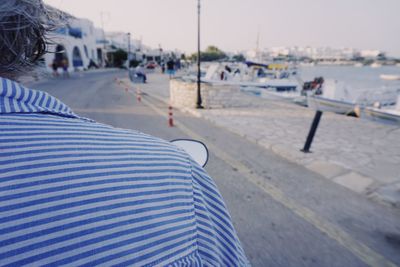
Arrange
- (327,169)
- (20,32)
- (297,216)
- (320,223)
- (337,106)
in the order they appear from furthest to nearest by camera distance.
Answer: (337,106) < (327,169) < (297,216) < (320,223) < (20,32)

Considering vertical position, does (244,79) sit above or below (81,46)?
below

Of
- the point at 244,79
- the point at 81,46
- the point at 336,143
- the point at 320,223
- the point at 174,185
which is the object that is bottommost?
the point at 320,223

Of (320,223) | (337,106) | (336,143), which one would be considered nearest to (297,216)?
(320,223)

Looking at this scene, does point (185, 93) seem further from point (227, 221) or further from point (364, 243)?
point (227, 221)

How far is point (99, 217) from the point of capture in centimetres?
52

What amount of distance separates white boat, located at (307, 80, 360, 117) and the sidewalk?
4.19ft

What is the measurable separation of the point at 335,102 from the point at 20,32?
13.8 meters

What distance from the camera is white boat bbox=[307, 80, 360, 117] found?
1137 centimetres

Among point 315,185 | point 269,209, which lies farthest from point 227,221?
point 315,185

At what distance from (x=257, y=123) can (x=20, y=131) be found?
7.32 m

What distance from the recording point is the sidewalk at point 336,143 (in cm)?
386

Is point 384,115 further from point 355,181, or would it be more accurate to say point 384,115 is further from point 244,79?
point 244,79

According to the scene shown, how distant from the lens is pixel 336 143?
570 cm

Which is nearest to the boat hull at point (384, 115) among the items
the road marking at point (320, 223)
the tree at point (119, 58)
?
the road marking at point (320, 223)
